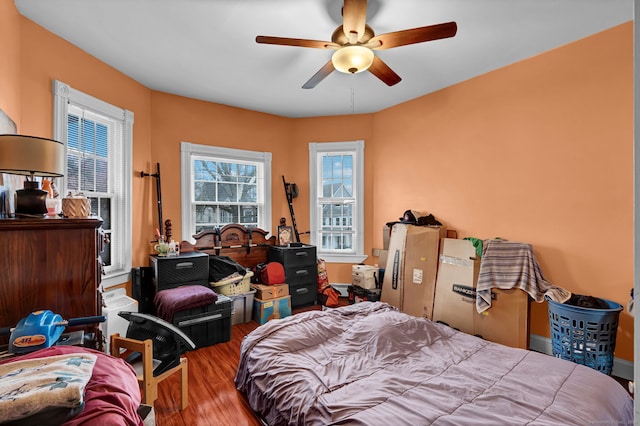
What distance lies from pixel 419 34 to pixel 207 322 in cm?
307

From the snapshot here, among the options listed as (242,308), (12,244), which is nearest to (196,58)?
(12,244)

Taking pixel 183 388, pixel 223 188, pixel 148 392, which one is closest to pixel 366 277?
pixel 223 188

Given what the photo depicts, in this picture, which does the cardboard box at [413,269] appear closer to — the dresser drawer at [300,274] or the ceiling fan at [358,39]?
the dresser drawer at [300,274]

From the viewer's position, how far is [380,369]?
5.93ft

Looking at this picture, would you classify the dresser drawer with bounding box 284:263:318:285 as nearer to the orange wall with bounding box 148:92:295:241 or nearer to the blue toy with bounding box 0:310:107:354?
the orange wall with bounding box 148:92:295:241

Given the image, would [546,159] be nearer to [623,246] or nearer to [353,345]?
[623,246]

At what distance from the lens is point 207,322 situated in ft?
9.66

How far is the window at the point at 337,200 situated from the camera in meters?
4.43

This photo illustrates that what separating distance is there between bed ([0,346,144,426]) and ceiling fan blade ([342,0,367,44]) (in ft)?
7.06

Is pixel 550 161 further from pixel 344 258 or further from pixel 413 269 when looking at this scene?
pixel 344 258

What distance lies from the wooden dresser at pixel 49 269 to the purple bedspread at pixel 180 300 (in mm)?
1122

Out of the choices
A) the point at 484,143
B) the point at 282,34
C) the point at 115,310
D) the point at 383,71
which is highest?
the point at 282,34

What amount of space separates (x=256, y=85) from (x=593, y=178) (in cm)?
344

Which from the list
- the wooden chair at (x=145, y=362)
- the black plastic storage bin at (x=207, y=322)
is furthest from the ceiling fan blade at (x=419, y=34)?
the black plastic storage bin at (x=207, y=322)
